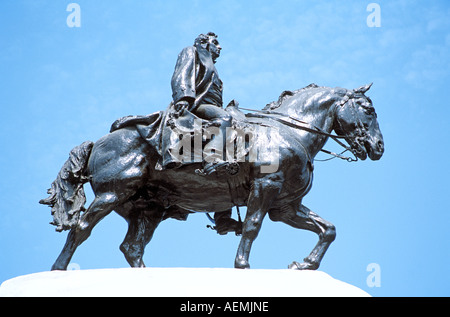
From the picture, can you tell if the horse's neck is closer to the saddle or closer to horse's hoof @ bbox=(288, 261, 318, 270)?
the saddle

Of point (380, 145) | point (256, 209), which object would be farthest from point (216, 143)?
point (380, 145)

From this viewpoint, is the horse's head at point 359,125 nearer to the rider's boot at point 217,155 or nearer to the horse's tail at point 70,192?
the rider's boot at point 217,155

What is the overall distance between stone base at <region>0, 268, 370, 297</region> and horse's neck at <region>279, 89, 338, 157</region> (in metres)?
1.83

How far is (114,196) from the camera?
31.4 ft

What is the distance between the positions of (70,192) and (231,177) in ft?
5.93

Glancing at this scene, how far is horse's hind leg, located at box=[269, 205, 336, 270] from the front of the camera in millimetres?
9531

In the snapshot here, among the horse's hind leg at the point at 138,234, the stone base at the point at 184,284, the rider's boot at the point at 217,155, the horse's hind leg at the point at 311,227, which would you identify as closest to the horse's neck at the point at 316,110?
the horse's hind leg at the point at 311,227

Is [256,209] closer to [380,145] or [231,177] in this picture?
[231,177]

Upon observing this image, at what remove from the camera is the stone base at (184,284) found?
27.0 ft

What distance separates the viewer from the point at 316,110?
9.97 metres

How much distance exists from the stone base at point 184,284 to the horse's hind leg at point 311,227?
2.23 ft

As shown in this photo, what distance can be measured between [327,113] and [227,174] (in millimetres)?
1422
